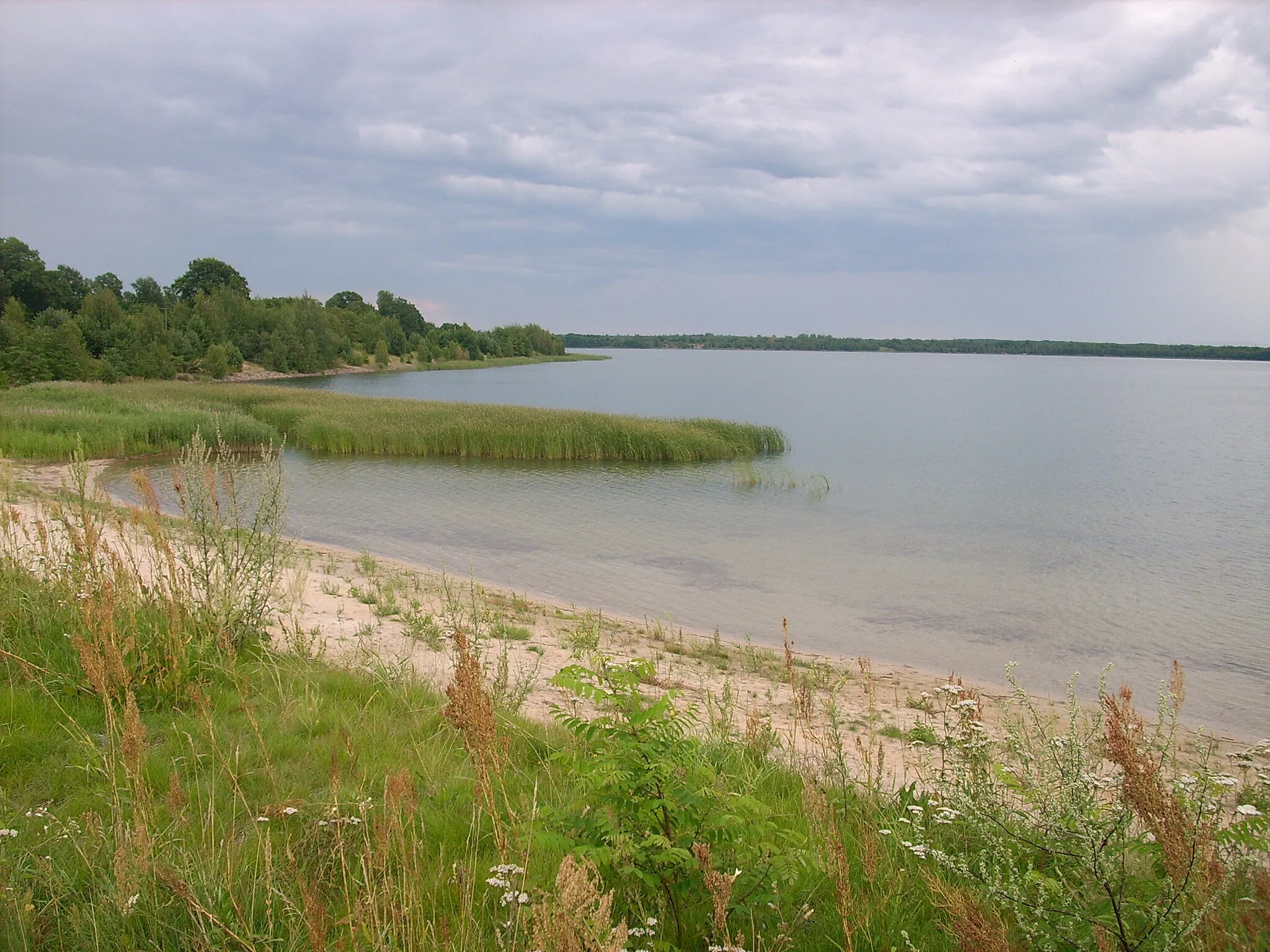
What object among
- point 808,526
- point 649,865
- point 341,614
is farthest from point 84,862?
point 808,526

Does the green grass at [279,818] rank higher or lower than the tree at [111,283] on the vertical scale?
lower

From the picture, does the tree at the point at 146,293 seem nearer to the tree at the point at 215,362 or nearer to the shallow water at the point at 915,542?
the tree at the point at 215,362

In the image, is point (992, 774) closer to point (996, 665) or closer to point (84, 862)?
point (84, 862)

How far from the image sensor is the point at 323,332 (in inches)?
3462

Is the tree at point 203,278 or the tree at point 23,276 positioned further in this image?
the tree at point 203,278

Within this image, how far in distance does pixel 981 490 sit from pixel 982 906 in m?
22.3

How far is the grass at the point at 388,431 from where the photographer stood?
82.2ft

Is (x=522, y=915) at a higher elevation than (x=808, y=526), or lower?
higher

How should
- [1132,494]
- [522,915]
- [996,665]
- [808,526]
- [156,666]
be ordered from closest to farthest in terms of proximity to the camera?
[522,915] < [156,666] < [996,665] < [808,526] < [1132,494]

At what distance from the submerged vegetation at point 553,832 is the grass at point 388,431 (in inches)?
887

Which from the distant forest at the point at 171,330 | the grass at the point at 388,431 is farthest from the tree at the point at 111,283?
the grass at the point at 388,431

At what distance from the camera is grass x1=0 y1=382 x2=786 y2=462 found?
25062mm

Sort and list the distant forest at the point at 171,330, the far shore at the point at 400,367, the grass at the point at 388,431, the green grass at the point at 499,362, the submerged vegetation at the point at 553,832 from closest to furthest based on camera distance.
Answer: the submerged vegetation at the point at 553,832, the grass at the point at 388,431, the distant forest at the point at 171,330, the far shore at the point at 400,367, the green grass at the point at 499,362

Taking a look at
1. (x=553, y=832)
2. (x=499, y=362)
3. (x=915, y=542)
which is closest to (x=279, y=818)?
(x=553, y=832)
